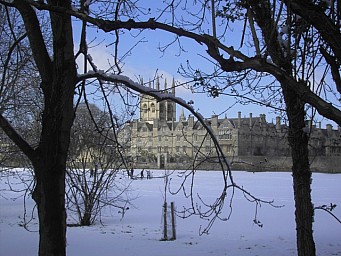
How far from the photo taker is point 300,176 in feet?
19.3

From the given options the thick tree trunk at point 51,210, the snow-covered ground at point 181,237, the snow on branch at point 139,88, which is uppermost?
the snow on branch at point 139,88

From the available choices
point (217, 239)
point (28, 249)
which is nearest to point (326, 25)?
point (28, 249)

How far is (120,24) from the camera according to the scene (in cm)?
330

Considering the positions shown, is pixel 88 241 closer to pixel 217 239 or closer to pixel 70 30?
pixel 217 239

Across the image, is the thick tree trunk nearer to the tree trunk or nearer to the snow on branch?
the snow on branch

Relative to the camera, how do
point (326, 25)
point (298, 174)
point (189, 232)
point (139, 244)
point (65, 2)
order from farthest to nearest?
point (189, 232), point (139, 244), point (298, 174), point (65, 2), point (326, 25)

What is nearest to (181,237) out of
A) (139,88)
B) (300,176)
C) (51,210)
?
(300,176)

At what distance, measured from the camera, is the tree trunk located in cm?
573

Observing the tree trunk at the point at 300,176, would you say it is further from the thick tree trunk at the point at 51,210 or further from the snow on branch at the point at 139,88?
the thick tree trunk at the point at 51,210

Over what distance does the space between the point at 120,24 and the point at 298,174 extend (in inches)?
138

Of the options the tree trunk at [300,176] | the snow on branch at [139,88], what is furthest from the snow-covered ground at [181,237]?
the snow on branch at [139,88]

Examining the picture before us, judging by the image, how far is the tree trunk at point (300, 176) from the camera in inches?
225

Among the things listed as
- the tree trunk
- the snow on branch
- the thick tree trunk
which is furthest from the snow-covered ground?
the thick tree trunk

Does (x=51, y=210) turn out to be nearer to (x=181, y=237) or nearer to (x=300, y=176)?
(x=300, y=176)
